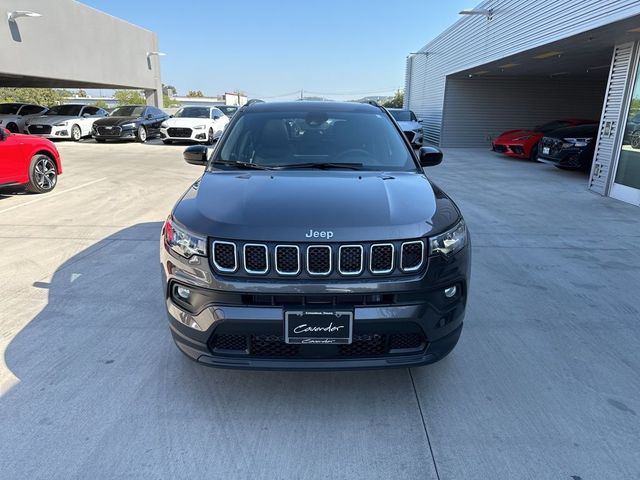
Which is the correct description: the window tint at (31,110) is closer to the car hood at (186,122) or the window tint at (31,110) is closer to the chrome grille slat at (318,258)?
the car hood at (186,122)

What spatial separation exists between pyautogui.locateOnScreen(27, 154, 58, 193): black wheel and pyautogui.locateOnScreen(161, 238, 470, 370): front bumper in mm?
6853

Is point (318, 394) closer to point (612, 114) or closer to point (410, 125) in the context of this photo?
point (612, 114)

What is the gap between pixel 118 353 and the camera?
10.1 feet

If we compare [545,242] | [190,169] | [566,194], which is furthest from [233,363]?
[190,169]

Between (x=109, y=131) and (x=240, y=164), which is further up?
(x=240, y=164)

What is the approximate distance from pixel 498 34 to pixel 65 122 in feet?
52.8

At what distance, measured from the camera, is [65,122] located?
1806 cm

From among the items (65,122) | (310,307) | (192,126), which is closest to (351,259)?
(310,307)

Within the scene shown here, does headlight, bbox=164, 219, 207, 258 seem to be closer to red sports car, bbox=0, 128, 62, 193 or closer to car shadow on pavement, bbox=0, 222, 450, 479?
car shadow on pavement, bbox=0, 222, 450, 479

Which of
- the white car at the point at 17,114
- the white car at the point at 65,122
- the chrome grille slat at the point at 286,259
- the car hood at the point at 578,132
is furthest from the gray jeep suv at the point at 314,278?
the white car at the point at 17,114

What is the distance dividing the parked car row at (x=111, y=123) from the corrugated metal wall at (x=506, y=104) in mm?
9505

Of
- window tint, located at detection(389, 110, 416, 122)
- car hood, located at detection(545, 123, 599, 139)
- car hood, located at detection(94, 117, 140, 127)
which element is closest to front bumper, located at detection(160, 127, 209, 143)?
car hood, located at detection(94, 117, 140, 127)

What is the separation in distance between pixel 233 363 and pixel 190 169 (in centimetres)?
1034

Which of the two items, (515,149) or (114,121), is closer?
(515,149)
